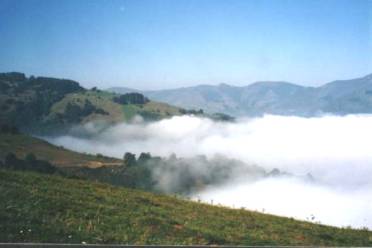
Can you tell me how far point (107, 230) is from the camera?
14094 millimetres

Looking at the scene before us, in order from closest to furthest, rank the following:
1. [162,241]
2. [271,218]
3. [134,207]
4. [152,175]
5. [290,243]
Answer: [162,241] < [290,243] < [134,207] < [271,218] < [152,175]

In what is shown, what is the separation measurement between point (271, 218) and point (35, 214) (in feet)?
42.3

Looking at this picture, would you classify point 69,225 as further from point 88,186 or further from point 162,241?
point 88,186

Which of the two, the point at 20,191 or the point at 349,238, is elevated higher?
the point at 20,191

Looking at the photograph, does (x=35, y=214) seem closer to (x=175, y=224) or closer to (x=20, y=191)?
(x=20, y=191)

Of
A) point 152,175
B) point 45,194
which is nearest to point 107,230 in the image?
point 45,194

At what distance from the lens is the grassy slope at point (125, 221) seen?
13047 millimetres

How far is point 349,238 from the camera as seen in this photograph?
2027 centimetres

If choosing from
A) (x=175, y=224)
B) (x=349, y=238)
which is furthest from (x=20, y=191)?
(x=349, y=238)

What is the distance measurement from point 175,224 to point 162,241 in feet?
11.0

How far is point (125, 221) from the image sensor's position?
620 inches

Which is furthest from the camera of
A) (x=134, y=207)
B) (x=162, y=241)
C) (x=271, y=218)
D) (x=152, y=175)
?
(x=152, y=175)

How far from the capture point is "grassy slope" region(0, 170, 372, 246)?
13047mm

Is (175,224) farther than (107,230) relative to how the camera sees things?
Yes
